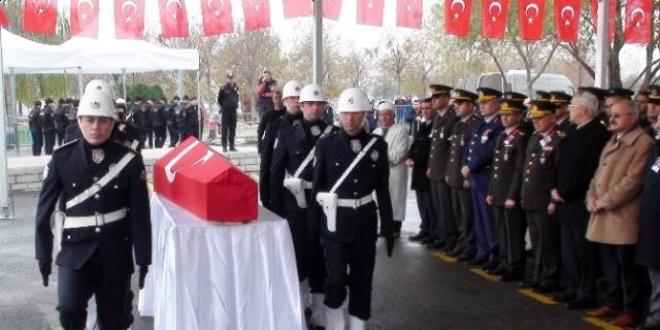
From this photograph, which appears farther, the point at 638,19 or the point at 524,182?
the point at 638,19

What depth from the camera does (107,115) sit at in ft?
15.4

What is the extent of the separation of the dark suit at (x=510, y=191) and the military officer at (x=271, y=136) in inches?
89.2

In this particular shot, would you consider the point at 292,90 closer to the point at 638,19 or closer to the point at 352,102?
the point at 352,102

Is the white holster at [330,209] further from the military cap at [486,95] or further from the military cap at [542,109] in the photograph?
the military cap at [486,95]

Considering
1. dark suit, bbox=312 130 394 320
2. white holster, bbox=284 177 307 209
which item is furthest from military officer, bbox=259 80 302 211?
dark suit, bbox=312 130 394 320

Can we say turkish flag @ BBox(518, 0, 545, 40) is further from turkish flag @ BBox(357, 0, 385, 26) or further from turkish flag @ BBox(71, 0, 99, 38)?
turkish flag @ BBox(71, 0, 99, 38)

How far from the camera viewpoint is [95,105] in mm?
4652

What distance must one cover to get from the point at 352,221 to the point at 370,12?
5.40m

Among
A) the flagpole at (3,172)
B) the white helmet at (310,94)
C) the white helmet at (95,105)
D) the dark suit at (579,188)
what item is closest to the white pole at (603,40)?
the dark suit at (579,188)

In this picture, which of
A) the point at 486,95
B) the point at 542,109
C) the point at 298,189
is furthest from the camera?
the point at 486,95

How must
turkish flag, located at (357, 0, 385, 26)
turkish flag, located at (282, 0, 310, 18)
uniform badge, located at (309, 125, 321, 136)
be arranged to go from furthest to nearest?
1. turkish flag, located at (357, 0, 385, 26)
2. turkish flag, located at (282, 0, 310, 18)
3. uniform badge, located at (309, 125, 321, 136)

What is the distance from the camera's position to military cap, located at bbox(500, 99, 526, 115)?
7.44 m

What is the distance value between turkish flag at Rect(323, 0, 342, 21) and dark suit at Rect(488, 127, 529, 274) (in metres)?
3.34

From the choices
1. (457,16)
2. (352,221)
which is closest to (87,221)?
(352,221)
